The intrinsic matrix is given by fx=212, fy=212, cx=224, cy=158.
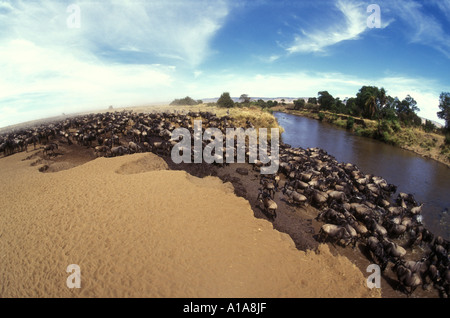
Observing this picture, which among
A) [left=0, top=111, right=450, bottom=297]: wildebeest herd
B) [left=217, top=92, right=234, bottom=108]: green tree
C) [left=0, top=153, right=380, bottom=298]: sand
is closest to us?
[left=0, top=153, right=380, bottom=298]: sand

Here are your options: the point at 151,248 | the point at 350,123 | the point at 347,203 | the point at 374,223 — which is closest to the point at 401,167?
the point at 347,203

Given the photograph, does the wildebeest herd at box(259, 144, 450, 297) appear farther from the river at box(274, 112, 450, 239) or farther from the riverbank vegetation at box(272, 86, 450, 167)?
the riverbank vegetation at box(272, 86, 450, 167)

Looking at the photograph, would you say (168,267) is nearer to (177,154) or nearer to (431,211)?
(177,154)

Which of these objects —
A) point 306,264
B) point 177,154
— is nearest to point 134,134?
point 177,154

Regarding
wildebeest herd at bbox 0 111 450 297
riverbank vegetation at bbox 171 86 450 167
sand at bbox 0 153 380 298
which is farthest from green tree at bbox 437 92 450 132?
sand at bbox 0 153 380 298

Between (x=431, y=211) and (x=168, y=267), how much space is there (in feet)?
77.2

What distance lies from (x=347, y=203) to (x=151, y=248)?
46.1 feet

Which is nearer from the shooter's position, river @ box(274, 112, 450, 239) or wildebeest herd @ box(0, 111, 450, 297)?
wildebeest herd @ box(0, 111, 450, 297)

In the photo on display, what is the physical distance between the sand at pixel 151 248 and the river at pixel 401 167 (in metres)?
14.8

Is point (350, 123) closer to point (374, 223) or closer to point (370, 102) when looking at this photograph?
point (370, 102)

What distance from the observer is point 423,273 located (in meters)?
10.3

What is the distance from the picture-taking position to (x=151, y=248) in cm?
940

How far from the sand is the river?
48.6 ft

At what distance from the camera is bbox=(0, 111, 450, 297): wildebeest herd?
10852 millimetres
